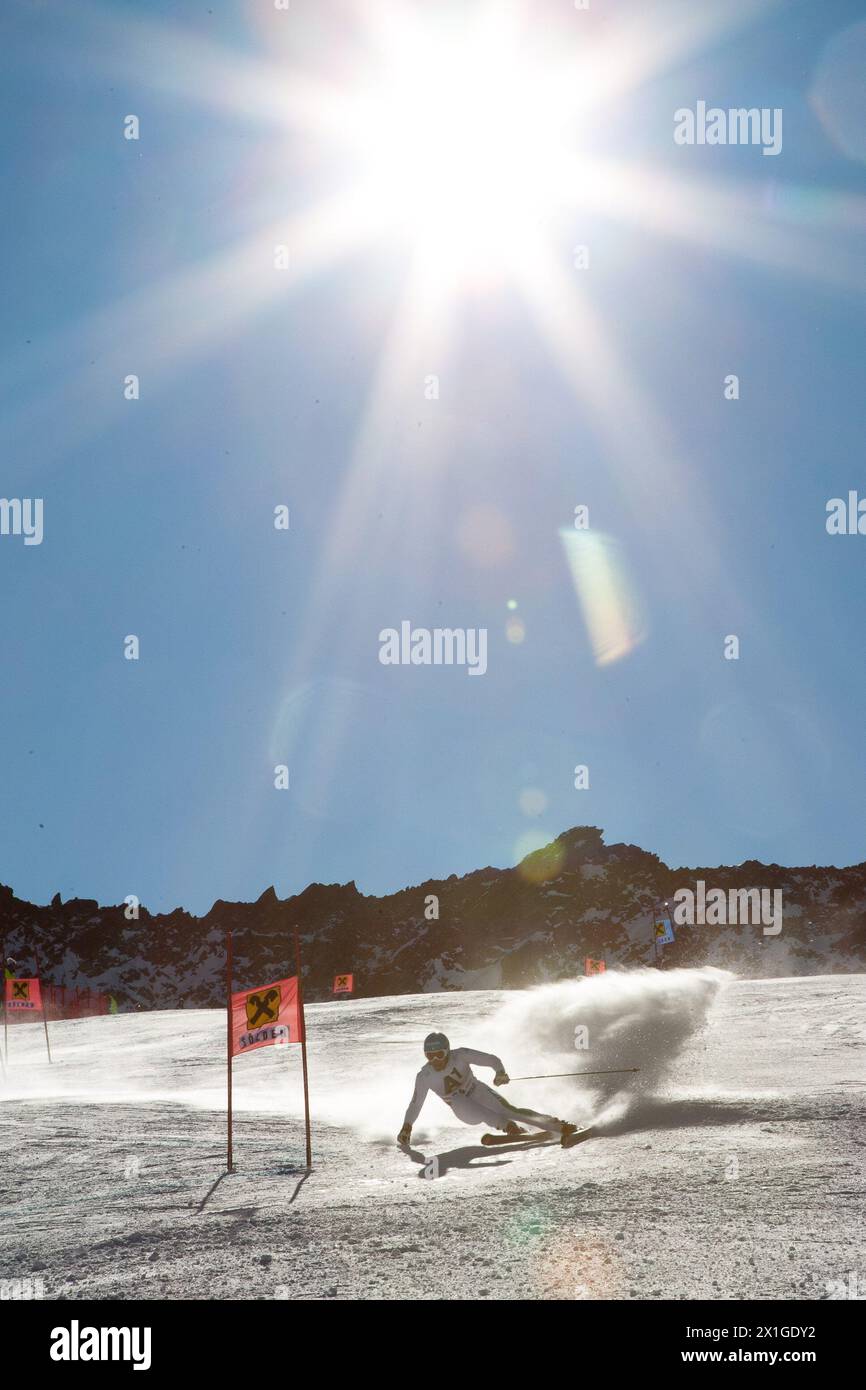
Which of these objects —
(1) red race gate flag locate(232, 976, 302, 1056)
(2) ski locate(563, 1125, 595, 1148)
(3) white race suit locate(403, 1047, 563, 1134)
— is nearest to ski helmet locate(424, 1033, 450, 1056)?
(3) white race suit locate(403, 1047, 563, 1134)

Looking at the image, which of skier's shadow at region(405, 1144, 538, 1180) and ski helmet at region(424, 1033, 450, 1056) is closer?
skier's shadow at region(405, 1144, 538, 1180)

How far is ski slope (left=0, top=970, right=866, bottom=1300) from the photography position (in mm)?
7316

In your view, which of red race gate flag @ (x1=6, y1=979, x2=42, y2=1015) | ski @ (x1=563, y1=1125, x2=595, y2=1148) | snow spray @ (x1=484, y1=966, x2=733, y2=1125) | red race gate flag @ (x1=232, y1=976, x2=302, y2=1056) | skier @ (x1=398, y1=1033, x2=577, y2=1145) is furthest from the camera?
red race gate flag @ (x1=6, y1=979, x2=42, y2=1015)

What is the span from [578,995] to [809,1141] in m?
13.8

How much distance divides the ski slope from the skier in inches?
16.9

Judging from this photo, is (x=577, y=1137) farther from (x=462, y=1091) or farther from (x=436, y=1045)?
(x=436, y=1045)

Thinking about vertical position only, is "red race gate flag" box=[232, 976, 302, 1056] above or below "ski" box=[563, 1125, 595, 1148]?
above

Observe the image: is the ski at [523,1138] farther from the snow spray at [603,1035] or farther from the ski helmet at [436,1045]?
the ski helmet at [436,1045]

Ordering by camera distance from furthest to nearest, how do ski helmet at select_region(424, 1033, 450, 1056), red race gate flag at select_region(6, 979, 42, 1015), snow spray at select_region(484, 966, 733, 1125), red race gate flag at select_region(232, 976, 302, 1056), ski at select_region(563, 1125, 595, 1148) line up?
red race gate flag at select_region(6, 979, 42, 1015)
snow spray at select_region(484, 966, 733, 1125)
ski helmet at select_region(424, 1033, 450, 1056)
red race gate flag at select_region(232, 976, 302, 1056)
ski at select_region(563, 1125, 595, 1148)

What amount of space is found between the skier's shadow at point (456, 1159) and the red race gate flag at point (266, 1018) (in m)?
1.93

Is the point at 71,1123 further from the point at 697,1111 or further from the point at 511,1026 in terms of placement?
the point at 511,1026

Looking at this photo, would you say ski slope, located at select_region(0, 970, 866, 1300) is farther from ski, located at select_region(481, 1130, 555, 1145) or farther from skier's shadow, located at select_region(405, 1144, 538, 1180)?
ski, located at select_region(481, 1130, 555, 1145)

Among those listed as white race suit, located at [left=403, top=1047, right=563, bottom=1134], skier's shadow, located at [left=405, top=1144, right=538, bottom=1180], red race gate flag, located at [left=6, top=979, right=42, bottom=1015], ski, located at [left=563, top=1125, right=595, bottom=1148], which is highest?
white race suit, located at [left=403, top=1047, right=563, bottom=1134]

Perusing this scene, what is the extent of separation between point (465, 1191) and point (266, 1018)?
3133 millimetres
